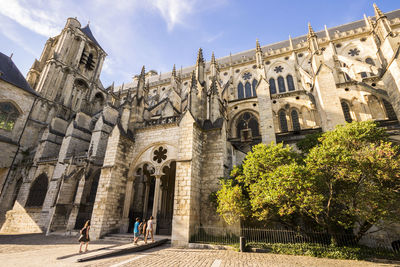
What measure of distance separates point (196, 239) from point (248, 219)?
2765 millimetres

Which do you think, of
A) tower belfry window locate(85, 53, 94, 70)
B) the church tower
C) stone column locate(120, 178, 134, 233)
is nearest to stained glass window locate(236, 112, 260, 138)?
stone column locate(120, 178, 134, 233)

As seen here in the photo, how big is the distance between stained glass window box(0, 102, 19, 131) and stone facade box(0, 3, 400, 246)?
1.80 ft

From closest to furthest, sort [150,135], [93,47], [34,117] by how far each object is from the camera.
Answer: [150,135] → [34,117] → [93,47]

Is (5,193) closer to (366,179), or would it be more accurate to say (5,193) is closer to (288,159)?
(288,159)

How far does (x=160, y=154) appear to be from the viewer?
37.8 ft

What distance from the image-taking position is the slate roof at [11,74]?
20455mm

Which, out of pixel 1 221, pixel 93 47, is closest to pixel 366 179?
pixel 1 221

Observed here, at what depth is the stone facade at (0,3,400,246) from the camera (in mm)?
10336

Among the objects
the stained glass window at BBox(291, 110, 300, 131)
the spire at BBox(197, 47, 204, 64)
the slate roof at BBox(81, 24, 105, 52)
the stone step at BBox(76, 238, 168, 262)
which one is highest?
the slate roof at BBox(81, 24, 105, 52)

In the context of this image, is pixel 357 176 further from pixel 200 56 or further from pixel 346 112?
pixel 346 112

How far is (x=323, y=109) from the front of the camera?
13.1 metres

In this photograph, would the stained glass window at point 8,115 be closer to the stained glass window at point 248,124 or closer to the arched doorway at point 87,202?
the arched doorway at point 87,202

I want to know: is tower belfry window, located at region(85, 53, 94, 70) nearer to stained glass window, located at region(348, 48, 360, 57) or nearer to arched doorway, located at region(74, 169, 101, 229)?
arched doorway, located at region(74, 169, 101, 229)

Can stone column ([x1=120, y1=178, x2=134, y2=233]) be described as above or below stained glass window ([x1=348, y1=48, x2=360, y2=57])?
below
